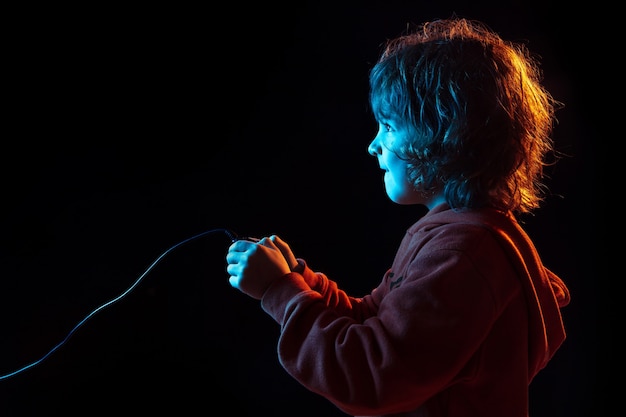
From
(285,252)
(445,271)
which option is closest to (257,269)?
(285,252)

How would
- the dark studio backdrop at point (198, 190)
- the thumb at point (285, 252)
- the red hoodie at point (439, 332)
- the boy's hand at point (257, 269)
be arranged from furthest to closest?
the dark studio backdrop at point (198, 190) < the thumb at point (285, 252) < the boy's hand at point (257, 269) < the red hoodie at point (439, 332)

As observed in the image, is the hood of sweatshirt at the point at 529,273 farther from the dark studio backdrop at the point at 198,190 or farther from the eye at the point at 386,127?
the dark studio backdrop at the point at 198,190

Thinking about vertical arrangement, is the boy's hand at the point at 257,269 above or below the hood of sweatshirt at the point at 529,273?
above

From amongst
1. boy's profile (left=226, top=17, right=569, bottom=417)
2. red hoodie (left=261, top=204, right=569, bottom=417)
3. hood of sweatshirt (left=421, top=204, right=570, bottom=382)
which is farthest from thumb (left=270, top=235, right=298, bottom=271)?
hood of sweatshirt (left=421, top=204, right=570, bottom=382)

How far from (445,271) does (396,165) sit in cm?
23

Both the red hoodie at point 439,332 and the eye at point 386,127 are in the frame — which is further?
the eye at point 386,127

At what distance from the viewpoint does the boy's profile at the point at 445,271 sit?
0.65 metres

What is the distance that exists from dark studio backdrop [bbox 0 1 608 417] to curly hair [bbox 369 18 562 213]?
452mm

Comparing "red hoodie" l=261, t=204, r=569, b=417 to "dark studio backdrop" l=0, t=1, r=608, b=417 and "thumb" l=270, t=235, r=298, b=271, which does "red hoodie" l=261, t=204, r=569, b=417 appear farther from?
"dark studio backdrop" l=0, t=1, r=608, b=417

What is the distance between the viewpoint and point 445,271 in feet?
2.17

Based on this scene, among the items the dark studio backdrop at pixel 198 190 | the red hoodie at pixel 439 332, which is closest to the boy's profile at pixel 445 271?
the red hoodie at pixel 439 332

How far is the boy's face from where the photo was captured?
0.83 metres

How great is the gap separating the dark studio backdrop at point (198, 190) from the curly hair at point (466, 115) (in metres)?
0.45

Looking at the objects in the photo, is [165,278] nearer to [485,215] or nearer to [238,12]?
[238,12]
